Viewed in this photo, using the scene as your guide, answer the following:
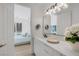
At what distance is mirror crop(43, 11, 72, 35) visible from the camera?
1.74 metres

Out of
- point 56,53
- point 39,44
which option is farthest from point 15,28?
point 56,53

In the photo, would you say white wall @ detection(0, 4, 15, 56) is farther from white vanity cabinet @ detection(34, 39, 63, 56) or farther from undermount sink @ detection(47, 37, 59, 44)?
undermount sink @ detection(47, 37, 59, 44)

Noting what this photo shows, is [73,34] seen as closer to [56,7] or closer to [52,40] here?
[52,40]

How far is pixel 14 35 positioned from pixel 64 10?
0.84 meters

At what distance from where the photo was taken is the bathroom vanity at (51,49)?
159 centimetres

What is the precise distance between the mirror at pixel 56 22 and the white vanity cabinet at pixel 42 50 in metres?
0.21

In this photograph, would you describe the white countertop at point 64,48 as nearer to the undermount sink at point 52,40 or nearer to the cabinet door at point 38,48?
the undermount sink at point 52,40

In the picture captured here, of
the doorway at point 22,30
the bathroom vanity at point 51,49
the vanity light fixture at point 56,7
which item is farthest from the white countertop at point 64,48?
the vanity light fixture at point 56,7

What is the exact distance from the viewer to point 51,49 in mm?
1685

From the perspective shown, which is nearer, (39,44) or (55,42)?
(55,42)

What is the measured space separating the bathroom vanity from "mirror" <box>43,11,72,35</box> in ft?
0.57

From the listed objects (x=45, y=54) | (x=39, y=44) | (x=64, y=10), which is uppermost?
(x=64, y=10)

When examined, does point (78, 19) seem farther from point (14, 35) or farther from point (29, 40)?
point (14, 35)

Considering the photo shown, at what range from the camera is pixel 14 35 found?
Answer: 174 cm
